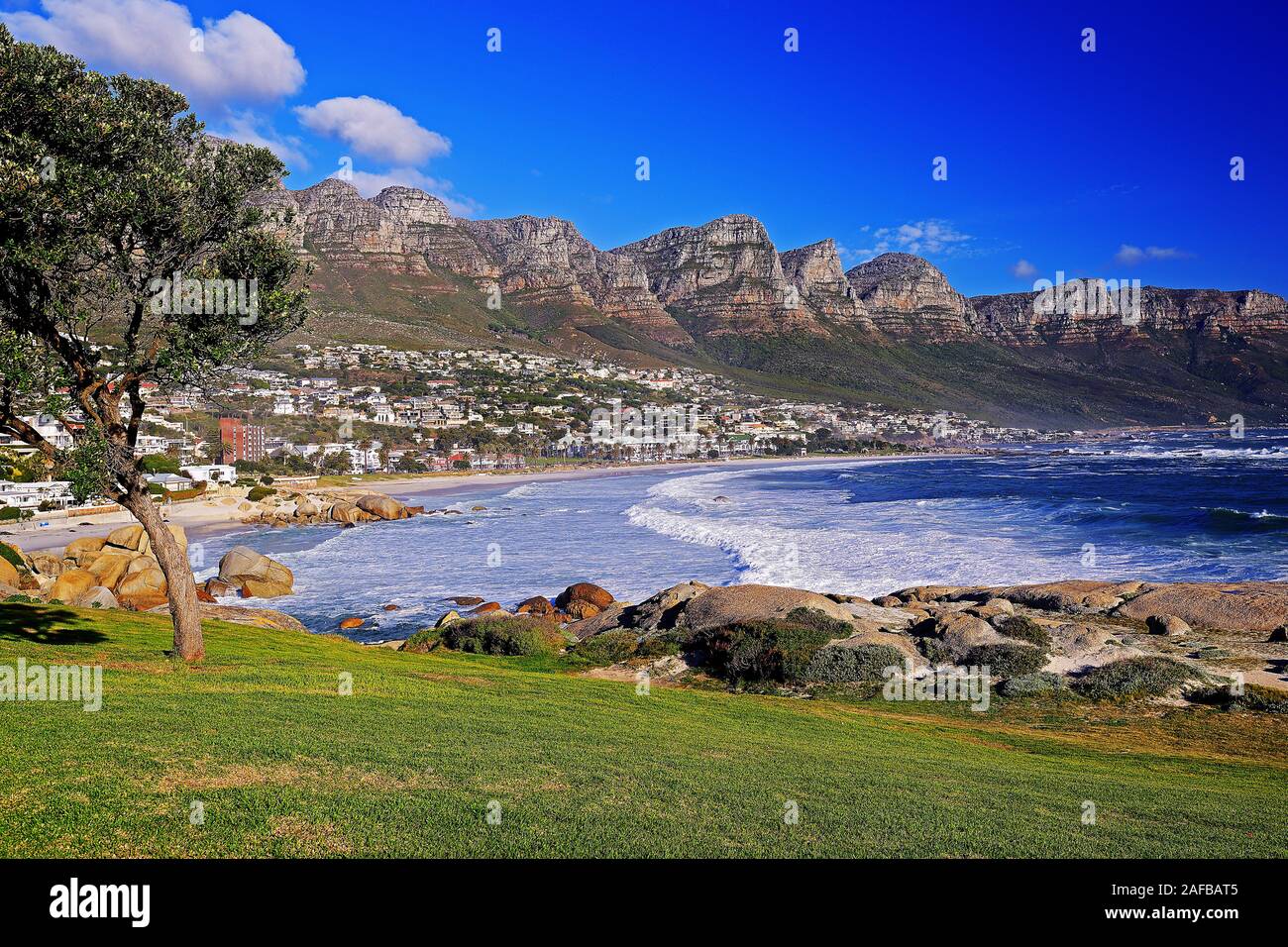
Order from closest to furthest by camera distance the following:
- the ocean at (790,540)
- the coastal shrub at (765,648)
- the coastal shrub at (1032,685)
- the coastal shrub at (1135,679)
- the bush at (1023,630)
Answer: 1. the coastal shrub at (1135,679)
2. the coastal shrub at (1032,685)
3. the coastal shrub at (765,648)
4. the bush at (1023,630)
5. the ocean at (790,540)

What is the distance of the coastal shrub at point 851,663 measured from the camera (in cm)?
2109

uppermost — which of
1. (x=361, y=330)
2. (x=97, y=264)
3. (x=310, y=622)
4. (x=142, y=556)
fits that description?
(x=361, y=330)

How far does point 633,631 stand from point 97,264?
1882 cm

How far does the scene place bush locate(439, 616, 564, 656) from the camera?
83.2 feet

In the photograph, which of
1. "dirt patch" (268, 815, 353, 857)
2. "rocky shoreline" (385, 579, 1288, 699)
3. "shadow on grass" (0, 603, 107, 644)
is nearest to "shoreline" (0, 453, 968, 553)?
"shadow on grass" (0, 603, 107, 644)

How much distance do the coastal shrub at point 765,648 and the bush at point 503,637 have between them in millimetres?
5246

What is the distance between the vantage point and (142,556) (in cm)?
3591

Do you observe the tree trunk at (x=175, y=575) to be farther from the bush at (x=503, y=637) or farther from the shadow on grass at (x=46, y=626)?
the bush at (x=503, y=637)

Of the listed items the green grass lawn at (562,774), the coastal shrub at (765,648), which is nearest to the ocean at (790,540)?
the coastal shrub at (765,648)

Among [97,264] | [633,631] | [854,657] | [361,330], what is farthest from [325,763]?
[361,330]

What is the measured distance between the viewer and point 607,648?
25281mm

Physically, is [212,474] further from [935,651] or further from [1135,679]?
[1135,679]
